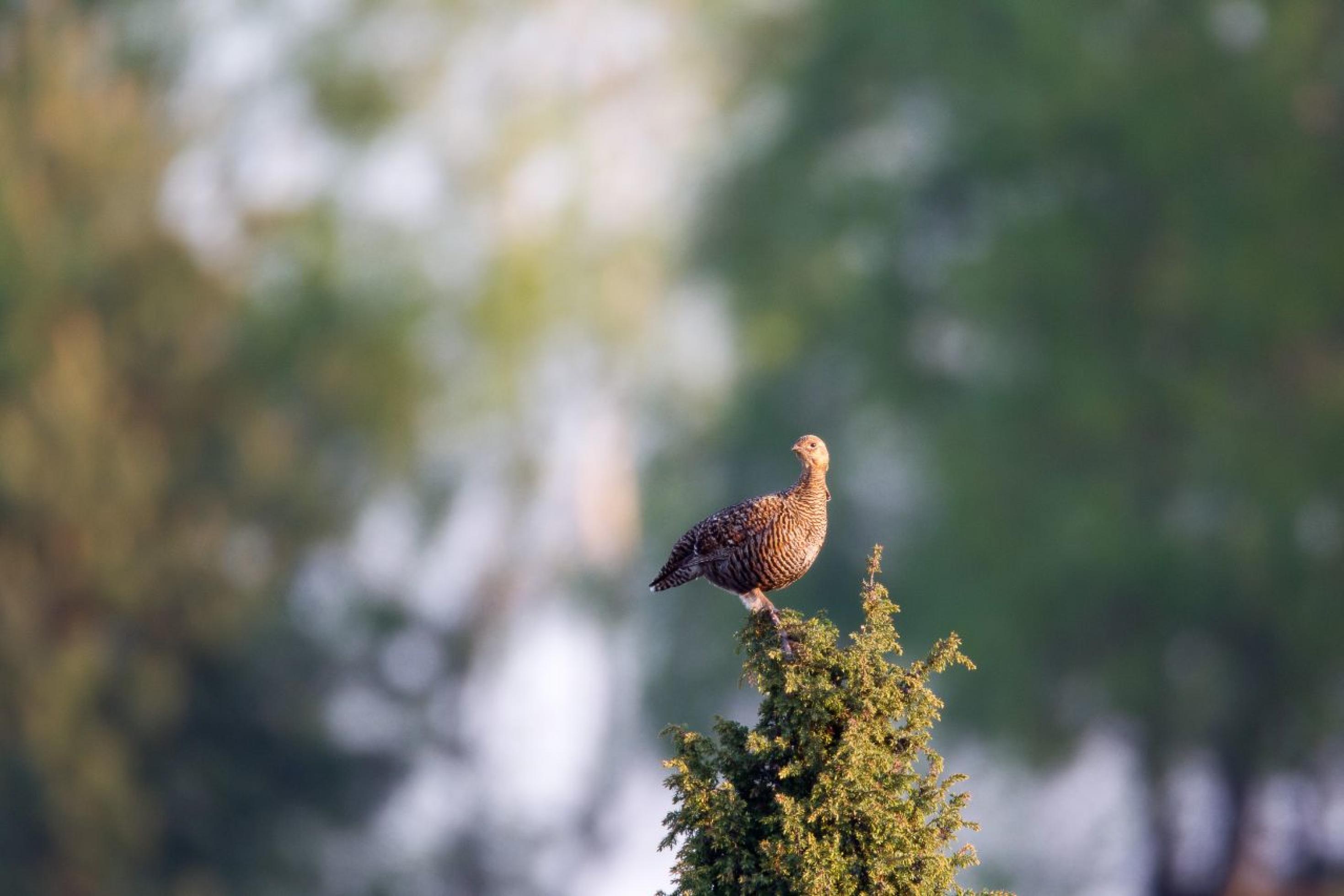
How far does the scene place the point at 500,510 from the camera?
146 ft

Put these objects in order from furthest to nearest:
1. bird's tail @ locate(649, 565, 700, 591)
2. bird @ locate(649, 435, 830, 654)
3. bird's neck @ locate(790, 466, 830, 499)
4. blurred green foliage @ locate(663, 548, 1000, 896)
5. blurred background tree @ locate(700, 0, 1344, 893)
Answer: blurred background tree @ locate(700, 0, 1344, 893) < bird's tail @ locate(649, 565, 700, 591) < bird's neck @ locate(790, 466, 830, 499) < bird @ locate(649, 435, 830, 654) < blurred green foliage @ locate(663, 548, 1000, 896)

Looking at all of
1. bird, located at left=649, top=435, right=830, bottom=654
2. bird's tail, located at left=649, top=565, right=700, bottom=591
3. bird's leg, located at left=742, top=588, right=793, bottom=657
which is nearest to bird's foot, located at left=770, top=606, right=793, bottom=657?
bird's leg, located at left=742, top=588, right=793, bottom=657

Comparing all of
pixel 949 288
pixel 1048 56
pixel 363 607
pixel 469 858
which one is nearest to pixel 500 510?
pixel 363 607

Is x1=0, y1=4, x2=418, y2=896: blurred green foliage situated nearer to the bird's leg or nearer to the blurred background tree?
the blurred background tree

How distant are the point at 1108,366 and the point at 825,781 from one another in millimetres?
26471

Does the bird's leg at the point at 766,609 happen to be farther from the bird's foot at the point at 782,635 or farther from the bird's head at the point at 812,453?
the bird's head at the point at 812,453

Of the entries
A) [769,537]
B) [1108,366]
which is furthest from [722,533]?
[1108,366]

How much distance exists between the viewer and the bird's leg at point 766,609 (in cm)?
1138

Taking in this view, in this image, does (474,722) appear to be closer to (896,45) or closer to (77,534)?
(77,534)

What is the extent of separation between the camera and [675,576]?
1316 centimetres

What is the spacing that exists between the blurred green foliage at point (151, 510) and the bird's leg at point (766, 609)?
2787 cm

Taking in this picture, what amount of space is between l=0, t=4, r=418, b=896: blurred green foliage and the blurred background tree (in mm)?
8751

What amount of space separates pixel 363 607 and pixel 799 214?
11.4 metres

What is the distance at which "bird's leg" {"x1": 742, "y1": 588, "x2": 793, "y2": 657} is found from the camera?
11.4 meters
